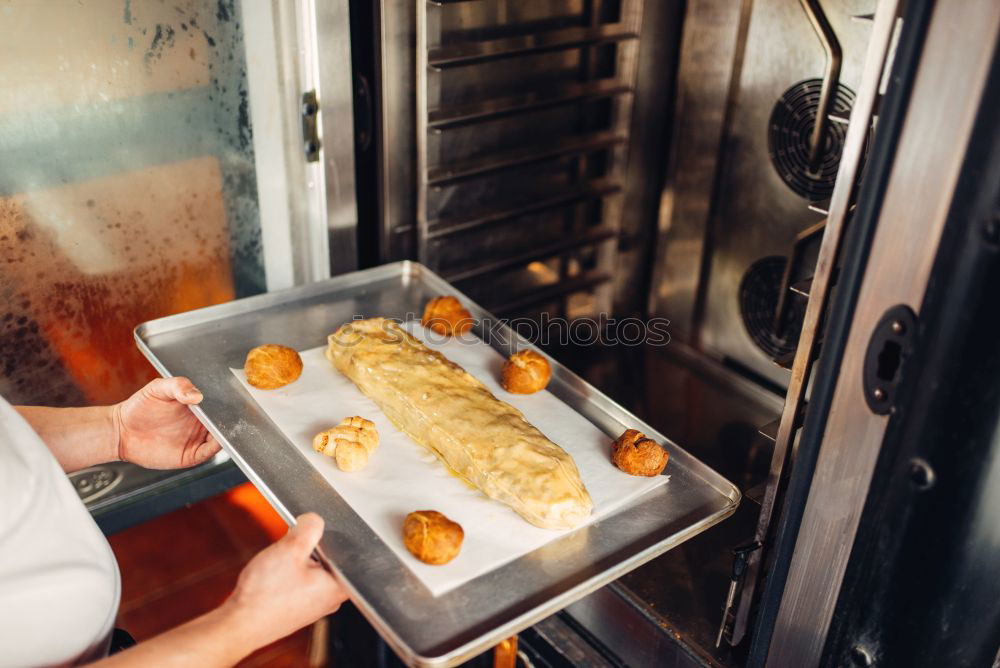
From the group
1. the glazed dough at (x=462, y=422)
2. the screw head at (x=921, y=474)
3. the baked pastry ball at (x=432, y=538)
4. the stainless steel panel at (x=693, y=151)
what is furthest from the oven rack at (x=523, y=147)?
the screw head at (x=921, y=474)

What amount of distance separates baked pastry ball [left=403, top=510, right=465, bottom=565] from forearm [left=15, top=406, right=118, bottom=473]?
3.11 ft

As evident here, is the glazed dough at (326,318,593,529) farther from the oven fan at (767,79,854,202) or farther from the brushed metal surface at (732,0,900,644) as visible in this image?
the oven fan at (767,79,854,202)

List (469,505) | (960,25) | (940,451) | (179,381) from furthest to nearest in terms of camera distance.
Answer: (179,381)
(469,505)
(940,451)
(960,25)

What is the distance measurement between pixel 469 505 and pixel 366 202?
4.08ft

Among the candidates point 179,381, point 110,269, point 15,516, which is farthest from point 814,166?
point 15,516

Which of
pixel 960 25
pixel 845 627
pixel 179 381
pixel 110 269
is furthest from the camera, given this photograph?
pixel 110 269

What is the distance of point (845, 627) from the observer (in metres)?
1.47

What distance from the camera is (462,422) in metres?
1.83

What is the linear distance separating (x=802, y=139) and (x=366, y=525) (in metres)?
1.85

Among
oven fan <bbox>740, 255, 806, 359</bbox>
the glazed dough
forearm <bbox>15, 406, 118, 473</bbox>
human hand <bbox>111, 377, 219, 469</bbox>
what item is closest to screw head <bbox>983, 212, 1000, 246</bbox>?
the glazed dough

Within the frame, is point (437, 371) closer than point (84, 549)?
No

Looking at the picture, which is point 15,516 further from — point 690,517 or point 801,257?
point 801,257

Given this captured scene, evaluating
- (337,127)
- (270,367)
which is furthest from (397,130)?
(270,367)

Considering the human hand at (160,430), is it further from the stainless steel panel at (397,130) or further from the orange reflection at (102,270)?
the stainless steel panel at (397,130)
